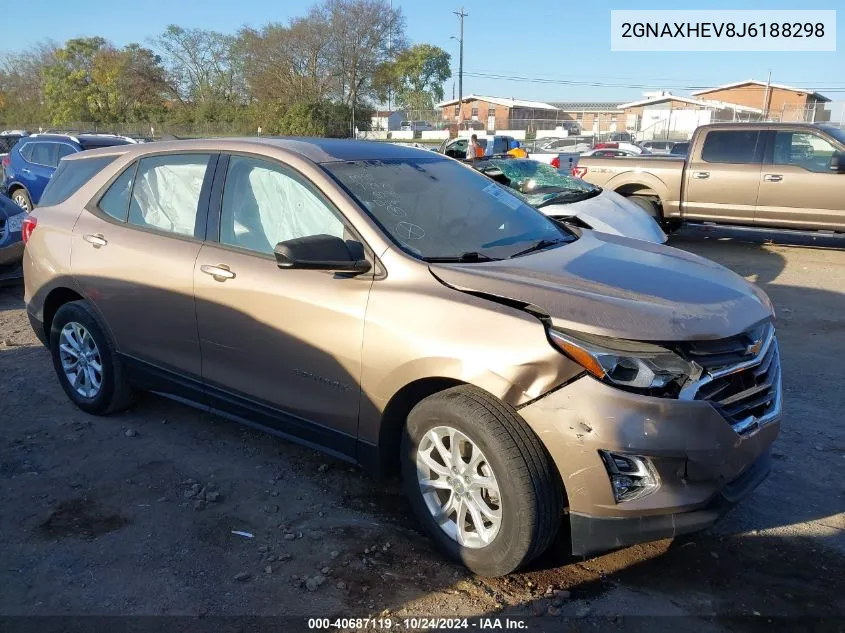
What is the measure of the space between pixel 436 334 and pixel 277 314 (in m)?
0.96

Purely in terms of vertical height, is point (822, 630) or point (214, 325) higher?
point (214, 325)

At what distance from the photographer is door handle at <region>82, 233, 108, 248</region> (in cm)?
441

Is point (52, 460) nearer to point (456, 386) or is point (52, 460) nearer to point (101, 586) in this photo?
point (101, 586)

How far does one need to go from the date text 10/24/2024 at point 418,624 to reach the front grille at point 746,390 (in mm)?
1133

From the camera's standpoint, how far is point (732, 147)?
35.2ft

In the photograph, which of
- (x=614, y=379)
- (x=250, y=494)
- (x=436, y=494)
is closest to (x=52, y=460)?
(x=250, y=494)

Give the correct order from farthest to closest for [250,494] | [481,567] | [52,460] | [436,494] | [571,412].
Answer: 1. [52,460]
2. [250,494]
3. [436,494]
4. [481,567]
5. [571,412]

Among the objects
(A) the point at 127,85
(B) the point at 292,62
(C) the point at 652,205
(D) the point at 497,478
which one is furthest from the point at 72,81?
(D) the point at 497,478

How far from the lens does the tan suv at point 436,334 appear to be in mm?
2672

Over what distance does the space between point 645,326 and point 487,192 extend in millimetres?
1680

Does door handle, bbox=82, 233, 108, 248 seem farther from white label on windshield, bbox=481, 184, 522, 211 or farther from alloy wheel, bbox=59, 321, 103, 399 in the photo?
white label on windshield, bbox=481, 184, 522, 211

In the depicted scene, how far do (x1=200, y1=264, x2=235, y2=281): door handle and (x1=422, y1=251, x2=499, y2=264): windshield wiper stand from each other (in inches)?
44.4

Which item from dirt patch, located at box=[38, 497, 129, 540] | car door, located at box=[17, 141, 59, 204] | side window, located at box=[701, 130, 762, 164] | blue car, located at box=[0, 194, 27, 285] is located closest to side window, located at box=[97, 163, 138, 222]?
dirt patch, located at box=[38, 497, 129, 540]

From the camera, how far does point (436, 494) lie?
313 centimetres
